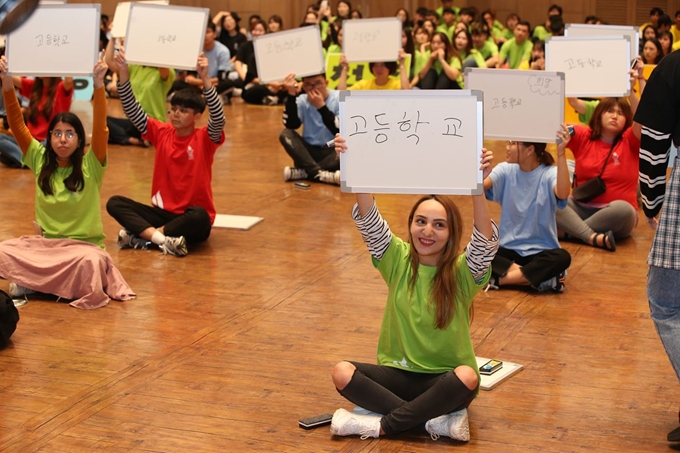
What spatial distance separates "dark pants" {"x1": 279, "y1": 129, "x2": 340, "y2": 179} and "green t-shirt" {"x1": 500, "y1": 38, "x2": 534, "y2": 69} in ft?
23.1

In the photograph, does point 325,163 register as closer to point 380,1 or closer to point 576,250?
point 576,250

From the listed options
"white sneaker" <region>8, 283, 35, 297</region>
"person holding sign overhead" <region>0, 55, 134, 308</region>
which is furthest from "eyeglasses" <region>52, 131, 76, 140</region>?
"white sneaker" <region>8, 283, 35, 297</region>

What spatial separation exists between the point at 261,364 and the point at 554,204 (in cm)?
223

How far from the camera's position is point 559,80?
6531 mm

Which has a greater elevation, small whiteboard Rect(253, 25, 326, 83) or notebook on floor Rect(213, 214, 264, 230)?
small whiteboard Rect(253, 25, 326, 83)

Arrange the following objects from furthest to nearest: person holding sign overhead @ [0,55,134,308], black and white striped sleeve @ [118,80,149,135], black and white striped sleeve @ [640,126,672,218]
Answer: black and white striped sleeve @ [118,80,149,135] → person holding sign overhead @ [0,55,134,308] → black and white striped sleeve @ [640,126,672,218]

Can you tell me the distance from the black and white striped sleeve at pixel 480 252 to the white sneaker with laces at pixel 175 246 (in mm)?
3176

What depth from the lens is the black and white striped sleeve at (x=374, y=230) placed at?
4332 millimetres

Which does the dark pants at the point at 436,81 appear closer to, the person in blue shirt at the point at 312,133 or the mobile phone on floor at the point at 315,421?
the person in blue shirt at the point at 312,133

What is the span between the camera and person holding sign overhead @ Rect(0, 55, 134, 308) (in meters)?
6.11

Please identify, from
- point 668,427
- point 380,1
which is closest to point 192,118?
point 668,427

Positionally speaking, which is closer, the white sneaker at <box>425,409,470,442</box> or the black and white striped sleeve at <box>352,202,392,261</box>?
the white sneaker at <box>425,409,470,442</box>

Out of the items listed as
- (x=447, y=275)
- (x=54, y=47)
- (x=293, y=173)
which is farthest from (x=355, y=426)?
(x=293, y=173)

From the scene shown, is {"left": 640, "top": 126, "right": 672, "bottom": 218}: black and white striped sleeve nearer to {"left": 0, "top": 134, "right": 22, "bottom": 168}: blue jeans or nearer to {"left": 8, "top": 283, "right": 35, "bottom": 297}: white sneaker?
{"left": 8, "top": 283, "right": 35, "bottom": 297}: white sneaker
